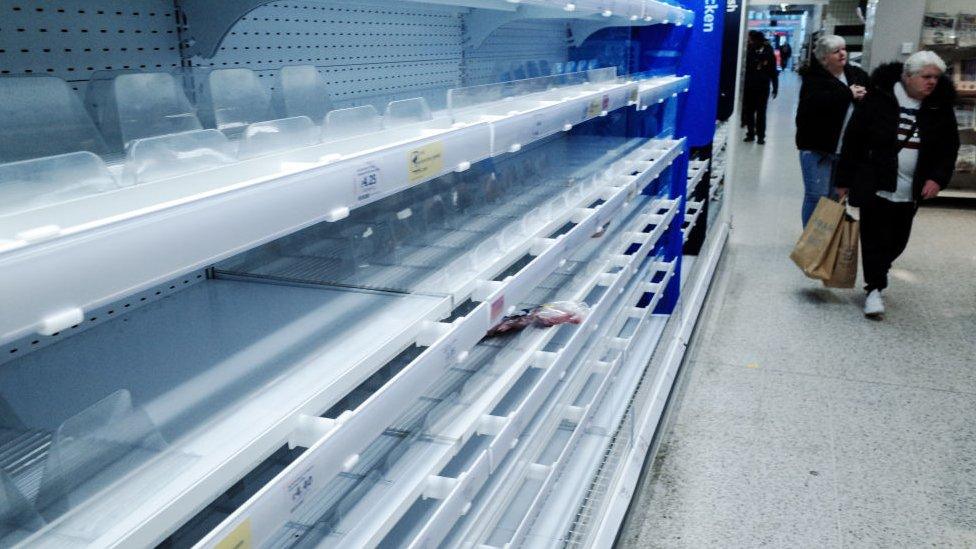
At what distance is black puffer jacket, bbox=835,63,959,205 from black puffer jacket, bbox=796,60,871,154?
472 millimetres

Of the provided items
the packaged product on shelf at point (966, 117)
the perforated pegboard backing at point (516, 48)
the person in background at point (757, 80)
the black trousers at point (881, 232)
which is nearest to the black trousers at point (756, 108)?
the person in background at point (757, 80)

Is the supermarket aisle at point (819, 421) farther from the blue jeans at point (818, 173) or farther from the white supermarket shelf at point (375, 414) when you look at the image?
the white supermarket shelf at point (375, 414)

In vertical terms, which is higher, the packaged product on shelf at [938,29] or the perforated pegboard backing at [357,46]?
the packaged product on shelf at [938,29]

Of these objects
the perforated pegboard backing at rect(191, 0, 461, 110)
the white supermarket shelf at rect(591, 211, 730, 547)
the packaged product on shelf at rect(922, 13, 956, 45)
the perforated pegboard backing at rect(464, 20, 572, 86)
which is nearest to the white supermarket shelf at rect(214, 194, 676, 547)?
the white supermarket shelf at rect(591, 211, 730, 547)

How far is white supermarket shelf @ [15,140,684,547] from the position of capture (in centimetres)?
81

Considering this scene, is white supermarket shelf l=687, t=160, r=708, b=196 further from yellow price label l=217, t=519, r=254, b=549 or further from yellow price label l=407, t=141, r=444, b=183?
yellow price label l=217, t=519, r=254, b=549

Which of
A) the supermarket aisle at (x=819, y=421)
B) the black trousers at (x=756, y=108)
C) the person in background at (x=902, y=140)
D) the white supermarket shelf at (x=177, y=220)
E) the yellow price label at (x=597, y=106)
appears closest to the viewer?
the white supermarket shelf at (x=177, y=220)

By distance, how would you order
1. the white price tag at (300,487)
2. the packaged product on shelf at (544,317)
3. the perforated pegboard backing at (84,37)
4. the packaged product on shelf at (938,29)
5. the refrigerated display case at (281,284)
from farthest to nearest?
the packaged product on shelf at (938,29)
the packaged product on shelf at (544,317)
the perforated pegboard backing at (84,37)
the white price tag at (300,487)
the refrigerated display case at (281,284)

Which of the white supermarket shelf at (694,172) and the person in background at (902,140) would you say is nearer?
the person in background at (902,140)

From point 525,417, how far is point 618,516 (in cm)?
74

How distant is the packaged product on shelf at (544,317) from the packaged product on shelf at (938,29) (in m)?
6.64

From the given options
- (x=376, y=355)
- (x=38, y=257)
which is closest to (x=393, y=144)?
(x=376, y=355)

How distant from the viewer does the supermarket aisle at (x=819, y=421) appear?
256 cm

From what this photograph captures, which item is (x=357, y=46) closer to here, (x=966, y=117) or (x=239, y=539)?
(x=239, y=539)
